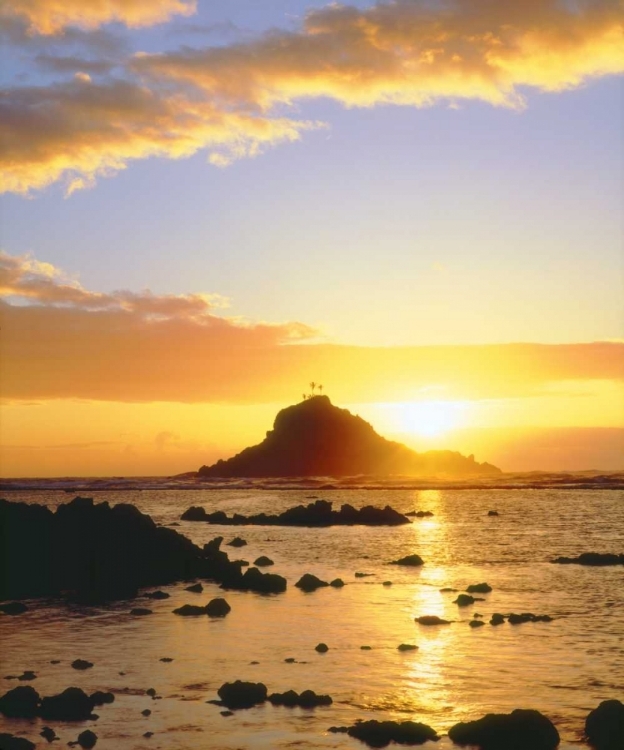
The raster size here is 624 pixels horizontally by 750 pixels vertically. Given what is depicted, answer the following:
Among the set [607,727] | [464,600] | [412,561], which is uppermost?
[607,727]

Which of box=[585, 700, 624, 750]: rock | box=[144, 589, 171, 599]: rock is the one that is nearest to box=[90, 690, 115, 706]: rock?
box=[585, 700, 624, 750]: rock

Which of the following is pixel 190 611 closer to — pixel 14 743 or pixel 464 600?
pixel 464 600

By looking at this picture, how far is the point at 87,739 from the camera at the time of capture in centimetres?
2528

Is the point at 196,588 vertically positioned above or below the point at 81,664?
below

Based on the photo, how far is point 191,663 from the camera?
35.8 metres

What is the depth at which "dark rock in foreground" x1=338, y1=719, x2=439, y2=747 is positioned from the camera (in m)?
25.6

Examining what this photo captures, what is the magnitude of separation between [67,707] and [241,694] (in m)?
5.72

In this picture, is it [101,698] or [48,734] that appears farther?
[101,698]

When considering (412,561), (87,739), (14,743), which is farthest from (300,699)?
(412,561)

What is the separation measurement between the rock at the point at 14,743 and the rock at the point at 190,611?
75.5ft

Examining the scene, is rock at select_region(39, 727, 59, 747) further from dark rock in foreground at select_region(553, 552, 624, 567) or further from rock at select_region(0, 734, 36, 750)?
dark rock in foreground at select_region(553, 552, 624, 567)

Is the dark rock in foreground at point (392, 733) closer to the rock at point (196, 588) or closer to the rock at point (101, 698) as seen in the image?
the rock at point (101, 698)

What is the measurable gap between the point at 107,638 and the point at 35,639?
347 centimetres

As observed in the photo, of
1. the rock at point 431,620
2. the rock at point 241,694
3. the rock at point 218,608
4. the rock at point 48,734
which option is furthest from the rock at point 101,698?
the rock at point 431,620
